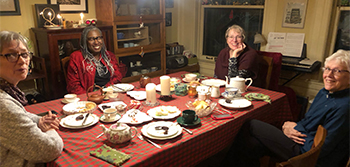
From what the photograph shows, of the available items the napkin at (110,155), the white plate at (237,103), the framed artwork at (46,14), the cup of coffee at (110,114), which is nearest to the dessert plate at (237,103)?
the white plate at (237,103)

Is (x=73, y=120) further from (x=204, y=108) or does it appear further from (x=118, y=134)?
(x=204, y=108)

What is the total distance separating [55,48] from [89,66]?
18.5 inches

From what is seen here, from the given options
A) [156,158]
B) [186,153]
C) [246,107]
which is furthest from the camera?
[246,107]

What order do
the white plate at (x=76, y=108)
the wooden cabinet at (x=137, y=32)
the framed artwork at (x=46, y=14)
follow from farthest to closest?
1. the wooden cabinet at (x=137, y=32)
2. the framed artwork at (x=46, y=14)
3. the white plate at (x=76, y=108)

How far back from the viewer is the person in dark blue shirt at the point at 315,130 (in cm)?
139

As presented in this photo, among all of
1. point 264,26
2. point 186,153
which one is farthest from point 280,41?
point 186,153

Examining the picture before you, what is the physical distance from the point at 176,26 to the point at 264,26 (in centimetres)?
153

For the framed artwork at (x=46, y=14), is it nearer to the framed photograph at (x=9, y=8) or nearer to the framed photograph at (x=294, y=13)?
the framed photograph at (x=9, y=8)

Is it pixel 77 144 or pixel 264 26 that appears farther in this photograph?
pixel 264 26

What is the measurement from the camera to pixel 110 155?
3.76 feet

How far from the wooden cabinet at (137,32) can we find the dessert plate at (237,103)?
6.04 ft

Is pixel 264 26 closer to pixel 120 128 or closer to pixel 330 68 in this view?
pixel 330 68

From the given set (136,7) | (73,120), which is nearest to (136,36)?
(136,7)

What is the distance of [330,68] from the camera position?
146 cm
